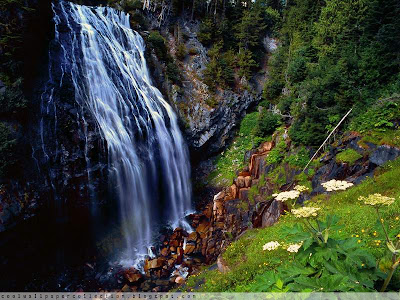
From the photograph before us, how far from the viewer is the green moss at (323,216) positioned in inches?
258

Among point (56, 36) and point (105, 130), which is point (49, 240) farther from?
point (56, 36)

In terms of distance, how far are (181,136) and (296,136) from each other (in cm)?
879

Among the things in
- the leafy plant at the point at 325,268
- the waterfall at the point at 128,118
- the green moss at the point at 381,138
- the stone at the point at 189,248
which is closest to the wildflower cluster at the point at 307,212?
the leafy plant at the point at 325,268

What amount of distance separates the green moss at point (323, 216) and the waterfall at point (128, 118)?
22.1 ft

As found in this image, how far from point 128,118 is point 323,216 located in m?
12.5

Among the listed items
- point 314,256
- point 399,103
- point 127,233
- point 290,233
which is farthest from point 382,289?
point 127,233

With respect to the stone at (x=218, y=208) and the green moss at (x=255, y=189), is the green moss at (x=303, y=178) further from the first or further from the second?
the stone at (x=218, y=208)

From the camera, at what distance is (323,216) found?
8.10 metres

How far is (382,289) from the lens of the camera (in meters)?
2.42

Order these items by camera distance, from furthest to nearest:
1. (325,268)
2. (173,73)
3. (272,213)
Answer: (173,73), (272,213), (325,268)

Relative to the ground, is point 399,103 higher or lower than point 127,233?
higher

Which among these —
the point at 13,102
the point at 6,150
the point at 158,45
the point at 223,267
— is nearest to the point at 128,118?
the point at 13,102

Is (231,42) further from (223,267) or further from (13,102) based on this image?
(223,267)

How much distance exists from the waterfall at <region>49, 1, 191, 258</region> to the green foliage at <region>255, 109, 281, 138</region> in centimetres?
584
